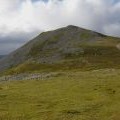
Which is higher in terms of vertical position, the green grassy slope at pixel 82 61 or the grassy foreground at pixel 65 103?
the green grassy slope at pixel 82 61

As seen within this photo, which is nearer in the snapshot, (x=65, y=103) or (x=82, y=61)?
(x=65, y=103)

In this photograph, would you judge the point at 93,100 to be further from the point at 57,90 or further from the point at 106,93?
the point at 57,90

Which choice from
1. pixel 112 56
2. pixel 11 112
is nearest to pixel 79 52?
pixel 112 56

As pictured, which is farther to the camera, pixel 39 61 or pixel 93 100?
pixel 39 61

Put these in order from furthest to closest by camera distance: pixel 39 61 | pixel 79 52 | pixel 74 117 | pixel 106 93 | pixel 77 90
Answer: pixel 79 52
pixel 39 61
pixel 77 90
pixel 106 93
pixel 74 117

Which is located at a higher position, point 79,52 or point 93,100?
point 79,52

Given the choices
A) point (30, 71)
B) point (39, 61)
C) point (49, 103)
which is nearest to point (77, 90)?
point (49, 103)

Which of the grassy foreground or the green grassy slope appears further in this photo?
the green grassy slope

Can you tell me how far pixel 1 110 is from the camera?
52.1 metres

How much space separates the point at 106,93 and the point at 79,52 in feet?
394

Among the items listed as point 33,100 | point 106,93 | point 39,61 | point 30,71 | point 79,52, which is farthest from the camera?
point 79,52

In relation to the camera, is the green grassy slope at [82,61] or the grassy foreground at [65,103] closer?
the grassy foreground at [65,103]

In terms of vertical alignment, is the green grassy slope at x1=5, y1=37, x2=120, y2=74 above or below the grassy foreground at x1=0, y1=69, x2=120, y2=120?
above

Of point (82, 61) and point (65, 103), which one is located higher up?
point (82, 61)
